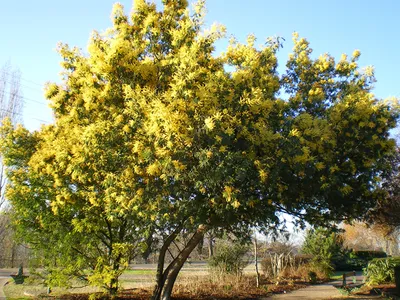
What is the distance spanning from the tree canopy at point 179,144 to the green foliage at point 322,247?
11.1 m

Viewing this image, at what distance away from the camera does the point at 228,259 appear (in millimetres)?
15828

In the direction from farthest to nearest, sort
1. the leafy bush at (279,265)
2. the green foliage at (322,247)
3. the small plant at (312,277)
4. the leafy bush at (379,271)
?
the green foliage at (322,247)
the leafy bush at (279,265)
the small plant at (312,277)
the leafy bush at (379,271)

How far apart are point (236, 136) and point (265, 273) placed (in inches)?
502

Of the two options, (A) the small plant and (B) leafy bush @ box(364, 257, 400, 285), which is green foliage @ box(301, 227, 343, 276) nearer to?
(A) the small plant

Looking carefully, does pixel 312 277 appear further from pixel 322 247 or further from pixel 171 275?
pixel 171 275

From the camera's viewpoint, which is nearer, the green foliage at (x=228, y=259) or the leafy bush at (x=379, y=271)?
the leafy bush at (x=379, y=271)

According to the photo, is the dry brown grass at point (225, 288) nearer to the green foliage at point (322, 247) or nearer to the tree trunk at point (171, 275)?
the tree trunk at point (171, 275)

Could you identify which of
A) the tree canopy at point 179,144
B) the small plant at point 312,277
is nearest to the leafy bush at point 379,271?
the small plant at point 312,277

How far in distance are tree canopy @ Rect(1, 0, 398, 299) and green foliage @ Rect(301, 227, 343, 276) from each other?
1115cm

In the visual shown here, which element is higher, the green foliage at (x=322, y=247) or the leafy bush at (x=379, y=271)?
the green foliage at (x=322, y=247)

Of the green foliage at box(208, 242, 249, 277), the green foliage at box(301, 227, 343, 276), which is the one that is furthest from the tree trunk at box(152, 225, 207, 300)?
the green foliage at box(301, 227, 343, 276)

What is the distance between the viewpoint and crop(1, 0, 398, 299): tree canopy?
7.10 metres

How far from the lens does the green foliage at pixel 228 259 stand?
15548 millimetres

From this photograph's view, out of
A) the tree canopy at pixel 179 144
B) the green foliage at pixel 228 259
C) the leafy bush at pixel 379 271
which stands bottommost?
the leafy bush at pixel 379 271
